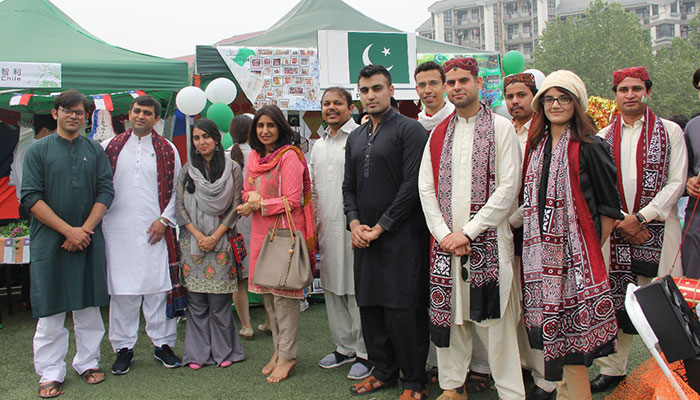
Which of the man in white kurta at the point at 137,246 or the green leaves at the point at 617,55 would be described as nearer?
the man in white kurta at the point at 137,246

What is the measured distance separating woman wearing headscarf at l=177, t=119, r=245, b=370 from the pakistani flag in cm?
271

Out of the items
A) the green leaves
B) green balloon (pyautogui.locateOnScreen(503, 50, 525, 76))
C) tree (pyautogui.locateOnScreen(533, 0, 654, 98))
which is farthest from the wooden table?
tree (pyautogui.locateOnScreen(533, 0, 654, 98))

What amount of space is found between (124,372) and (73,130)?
1674mm

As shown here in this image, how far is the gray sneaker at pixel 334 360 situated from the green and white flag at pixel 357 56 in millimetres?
3298

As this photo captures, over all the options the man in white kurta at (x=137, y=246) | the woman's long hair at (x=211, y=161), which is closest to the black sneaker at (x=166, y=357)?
the man in white kurta at (x=137, y=246)

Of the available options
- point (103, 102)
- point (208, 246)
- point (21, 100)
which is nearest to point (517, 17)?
point (103, 102)

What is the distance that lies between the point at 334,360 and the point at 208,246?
3.91ft

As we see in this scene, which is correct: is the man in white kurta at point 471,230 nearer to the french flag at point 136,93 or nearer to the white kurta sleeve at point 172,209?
the white kurta sleeve at point 172,209

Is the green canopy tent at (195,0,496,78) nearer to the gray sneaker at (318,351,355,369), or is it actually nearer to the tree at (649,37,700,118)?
the gray sneaker at (318,351,355,369)

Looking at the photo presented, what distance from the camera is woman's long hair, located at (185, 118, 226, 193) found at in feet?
12.0

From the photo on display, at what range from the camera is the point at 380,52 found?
6164mm

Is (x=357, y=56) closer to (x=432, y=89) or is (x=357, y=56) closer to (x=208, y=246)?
(x=432, y=89)

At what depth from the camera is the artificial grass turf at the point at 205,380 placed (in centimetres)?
317

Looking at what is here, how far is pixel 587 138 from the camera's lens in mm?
2348
